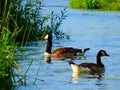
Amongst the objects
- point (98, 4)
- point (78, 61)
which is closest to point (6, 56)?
point (78, 61)

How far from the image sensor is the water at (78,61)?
50.1 feet

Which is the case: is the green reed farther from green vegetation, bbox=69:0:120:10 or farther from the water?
green vegetation, bbox=69:0:120:10

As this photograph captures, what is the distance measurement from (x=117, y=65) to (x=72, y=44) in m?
7.10

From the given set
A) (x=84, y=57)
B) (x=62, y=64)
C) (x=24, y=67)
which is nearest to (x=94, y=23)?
(x=84, y=57)

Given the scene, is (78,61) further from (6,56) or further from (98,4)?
(98,4)

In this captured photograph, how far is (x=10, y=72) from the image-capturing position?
527 inches

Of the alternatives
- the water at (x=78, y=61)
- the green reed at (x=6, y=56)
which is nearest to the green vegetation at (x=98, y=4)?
the water at (x=78, y=61)

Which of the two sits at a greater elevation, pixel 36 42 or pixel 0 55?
pixel 0 55

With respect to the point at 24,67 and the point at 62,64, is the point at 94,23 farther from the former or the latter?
the point at 24,67

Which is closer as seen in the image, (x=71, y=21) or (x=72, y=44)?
(x=72, y=44)

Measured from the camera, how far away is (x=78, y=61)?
21.7m

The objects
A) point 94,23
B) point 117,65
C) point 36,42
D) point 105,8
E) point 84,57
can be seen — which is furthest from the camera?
point 105,8

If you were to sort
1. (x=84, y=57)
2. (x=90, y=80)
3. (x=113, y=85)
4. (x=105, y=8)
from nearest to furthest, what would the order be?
1. (x=113, y=85)
2. (x=90, y=80)
3. (x=84, y=57)
4. (x=105, y=8)

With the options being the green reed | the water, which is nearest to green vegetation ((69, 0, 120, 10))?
the water
